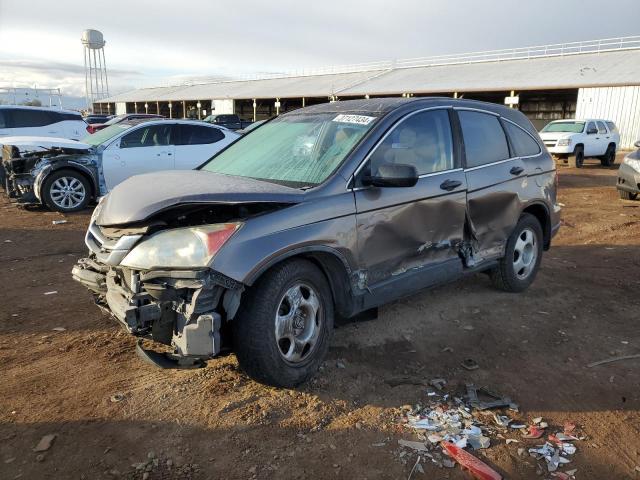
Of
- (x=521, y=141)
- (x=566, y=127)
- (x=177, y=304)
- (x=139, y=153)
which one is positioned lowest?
(x=177, y=304)

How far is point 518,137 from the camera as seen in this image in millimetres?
5297

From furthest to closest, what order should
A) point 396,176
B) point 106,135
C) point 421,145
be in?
point 106,135
point 421,145
point 396,176

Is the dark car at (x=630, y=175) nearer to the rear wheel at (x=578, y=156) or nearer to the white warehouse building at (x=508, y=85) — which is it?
the rear wheel at (x=578, y=156)

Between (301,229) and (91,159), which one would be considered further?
(91,159)

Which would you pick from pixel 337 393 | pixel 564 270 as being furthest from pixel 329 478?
pixel 564 270

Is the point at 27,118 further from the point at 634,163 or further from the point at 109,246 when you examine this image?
the point at 634,163

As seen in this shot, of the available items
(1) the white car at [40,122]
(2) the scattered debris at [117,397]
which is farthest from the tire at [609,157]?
(2) the scattered debris at [117,397]

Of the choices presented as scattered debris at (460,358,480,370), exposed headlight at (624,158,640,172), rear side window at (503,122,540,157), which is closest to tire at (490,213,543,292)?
rear side window at (503,122,540,157)

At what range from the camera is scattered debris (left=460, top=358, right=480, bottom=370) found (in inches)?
149

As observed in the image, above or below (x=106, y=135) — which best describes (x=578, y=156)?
below

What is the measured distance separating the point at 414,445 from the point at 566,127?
19208 mm

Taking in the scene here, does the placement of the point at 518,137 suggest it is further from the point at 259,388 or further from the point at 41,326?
the point at 41,326

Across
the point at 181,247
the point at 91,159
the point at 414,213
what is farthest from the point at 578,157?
the point at 181,247

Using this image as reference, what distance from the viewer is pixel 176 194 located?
3.03m
